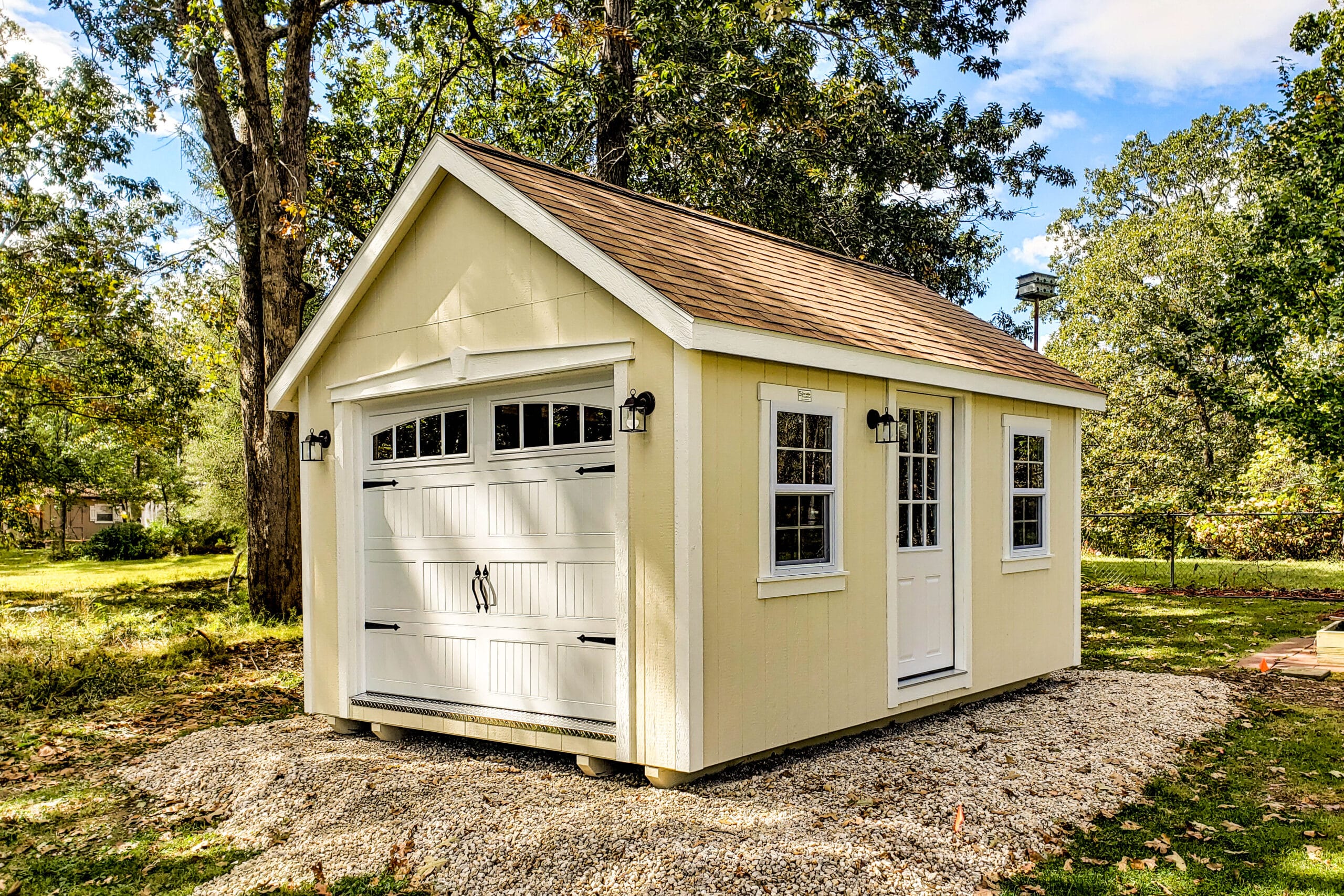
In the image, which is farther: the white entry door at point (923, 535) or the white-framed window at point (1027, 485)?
the white-framed window at point (1027, 485)

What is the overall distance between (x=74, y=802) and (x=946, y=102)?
48.3ft

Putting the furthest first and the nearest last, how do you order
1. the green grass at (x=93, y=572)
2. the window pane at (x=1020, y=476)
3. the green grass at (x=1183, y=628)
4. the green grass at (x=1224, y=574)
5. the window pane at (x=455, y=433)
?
the green grass at (x=93, y=572) < the green grass at (x=1224, y=574) < the green grass at (x=1183, y=628) < the window pane at (x=1020, y=476) < the window pane at (x=455, y=433)

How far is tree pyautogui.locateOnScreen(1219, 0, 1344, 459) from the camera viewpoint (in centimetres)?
1104

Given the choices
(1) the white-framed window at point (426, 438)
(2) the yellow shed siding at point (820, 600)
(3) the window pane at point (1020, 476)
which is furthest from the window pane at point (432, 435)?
(3) the window pane at point (1020, 476)

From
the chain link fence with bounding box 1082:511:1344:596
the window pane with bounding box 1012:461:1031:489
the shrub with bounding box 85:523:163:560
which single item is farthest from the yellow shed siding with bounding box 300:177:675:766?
the shrub with bounding box 85:523:163:560

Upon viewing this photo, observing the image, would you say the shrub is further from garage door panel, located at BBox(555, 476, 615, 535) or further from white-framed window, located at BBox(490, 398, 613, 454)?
garage door panel, located at BBox(555, 476, 615, 535)

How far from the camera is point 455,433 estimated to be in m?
6.96

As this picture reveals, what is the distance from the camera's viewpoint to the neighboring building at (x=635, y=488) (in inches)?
222

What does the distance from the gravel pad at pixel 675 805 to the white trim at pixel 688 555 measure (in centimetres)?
41

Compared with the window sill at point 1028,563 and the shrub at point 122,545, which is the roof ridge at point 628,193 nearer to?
the window sill at point 1028,563

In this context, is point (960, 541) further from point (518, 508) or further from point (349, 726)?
point (349, 726)

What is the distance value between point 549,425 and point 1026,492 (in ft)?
14.8

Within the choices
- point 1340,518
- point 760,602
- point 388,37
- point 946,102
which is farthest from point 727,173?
point 1340,518

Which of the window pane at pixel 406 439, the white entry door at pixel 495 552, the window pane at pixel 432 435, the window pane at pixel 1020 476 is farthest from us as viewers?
the window pane at pixel 1020 476
